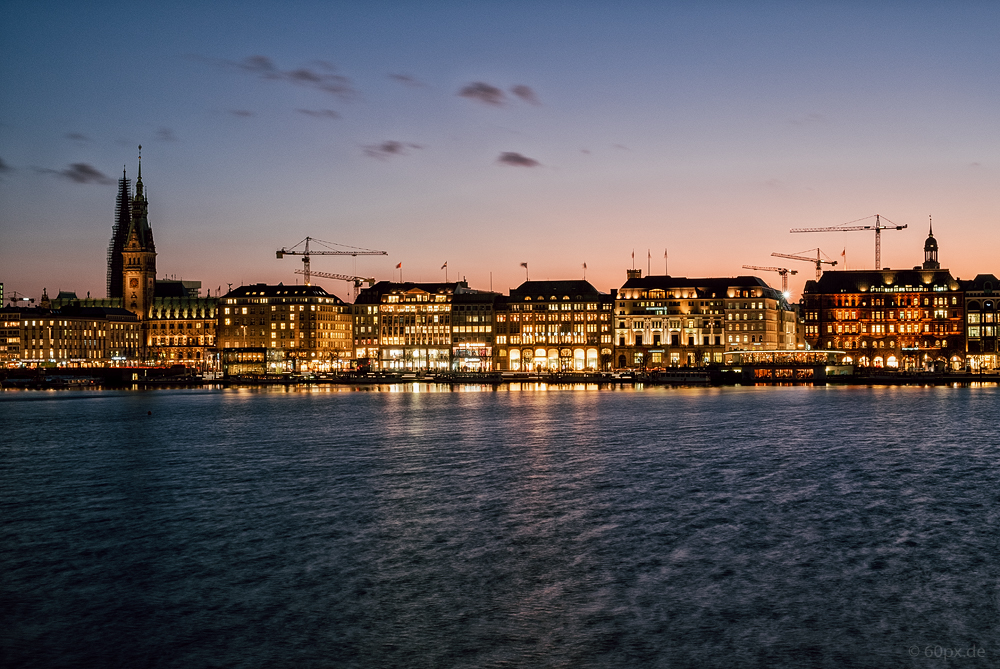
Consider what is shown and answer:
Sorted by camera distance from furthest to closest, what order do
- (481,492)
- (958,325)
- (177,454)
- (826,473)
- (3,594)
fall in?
(958,325), (177,454), (826,473), (481,492), (3,594)

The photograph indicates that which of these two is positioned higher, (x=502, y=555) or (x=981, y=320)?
(x=981, y=320)

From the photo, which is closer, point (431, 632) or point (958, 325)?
point (431, 632)

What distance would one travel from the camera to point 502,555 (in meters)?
27.5

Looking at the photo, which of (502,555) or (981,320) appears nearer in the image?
(502,555)

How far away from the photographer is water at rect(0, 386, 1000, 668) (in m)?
19.8

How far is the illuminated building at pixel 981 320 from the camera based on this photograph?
639 feet

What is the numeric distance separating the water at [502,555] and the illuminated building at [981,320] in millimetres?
151902

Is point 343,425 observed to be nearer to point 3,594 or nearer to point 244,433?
point 244,433

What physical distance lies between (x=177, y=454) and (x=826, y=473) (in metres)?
34.8

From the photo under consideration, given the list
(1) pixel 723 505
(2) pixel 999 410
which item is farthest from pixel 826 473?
(2) pixel 999 410

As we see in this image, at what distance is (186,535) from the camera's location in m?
30.5

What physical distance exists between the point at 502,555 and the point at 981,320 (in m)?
195

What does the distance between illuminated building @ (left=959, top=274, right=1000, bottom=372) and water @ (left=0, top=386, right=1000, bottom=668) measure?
151902mm

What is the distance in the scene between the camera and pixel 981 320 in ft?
643
